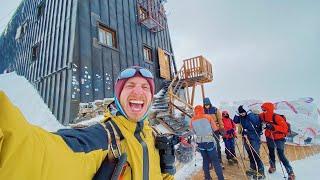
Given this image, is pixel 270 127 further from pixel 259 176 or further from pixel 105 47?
pixel 105 47

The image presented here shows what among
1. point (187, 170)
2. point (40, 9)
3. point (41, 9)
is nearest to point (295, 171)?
point (187, 170)

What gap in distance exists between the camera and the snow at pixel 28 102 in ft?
23.6

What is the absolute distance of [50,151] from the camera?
773 millimetres

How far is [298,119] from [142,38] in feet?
32.5

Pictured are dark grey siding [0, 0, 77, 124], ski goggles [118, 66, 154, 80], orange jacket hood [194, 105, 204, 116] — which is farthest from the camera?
dark grey siding [0, 0, 77, 124]

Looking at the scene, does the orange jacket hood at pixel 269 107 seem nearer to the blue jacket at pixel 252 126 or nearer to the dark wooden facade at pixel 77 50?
the blue jacket at pixel 252 126

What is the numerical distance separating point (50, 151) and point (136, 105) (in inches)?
31.3

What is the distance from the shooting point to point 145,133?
1.58m

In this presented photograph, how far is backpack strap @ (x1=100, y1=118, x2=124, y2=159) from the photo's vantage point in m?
1.22

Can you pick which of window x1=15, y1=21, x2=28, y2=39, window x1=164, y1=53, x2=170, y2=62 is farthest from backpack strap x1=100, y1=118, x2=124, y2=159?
window x1=15, y1=21, x2=28, y2=39

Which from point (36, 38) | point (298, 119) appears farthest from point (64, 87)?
point (298, 119)

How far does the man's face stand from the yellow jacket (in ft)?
0.65

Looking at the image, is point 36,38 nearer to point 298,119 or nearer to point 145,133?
point 145,133

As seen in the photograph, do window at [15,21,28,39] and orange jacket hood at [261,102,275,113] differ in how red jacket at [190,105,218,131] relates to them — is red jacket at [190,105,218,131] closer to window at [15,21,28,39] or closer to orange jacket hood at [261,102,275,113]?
orange jacket hood at [261,102,275,113]
